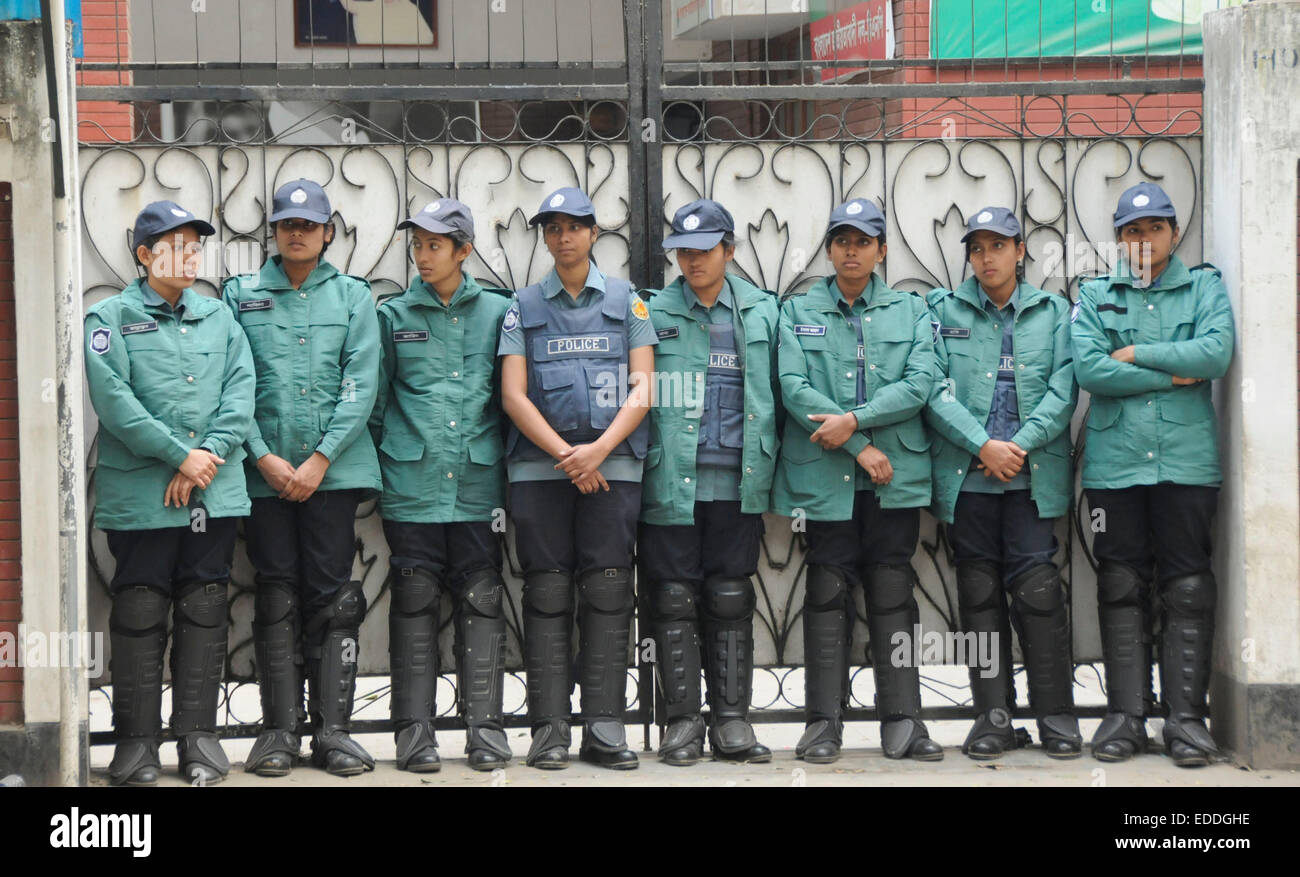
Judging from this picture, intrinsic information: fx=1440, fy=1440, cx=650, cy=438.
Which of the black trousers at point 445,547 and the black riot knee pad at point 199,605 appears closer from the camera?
the black riot knee pad at point 199,605

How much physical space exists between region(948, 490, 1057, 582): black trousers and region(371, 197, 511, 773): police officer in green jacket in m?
1.80

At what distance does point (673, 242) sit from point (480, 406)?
37.5 inches

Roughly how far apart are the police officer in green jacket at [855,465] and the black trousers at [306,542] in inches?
65.3

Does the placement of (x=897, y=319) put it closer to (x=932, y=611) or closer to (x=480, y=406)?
(x=932, y=611)

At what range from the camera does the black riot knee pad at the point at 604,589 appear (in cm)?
537

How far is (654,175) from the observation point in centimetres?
575

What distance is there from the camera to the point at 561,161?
5.77 m

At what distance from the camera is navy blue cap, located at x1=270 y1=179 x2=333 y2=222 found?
527 centimetres

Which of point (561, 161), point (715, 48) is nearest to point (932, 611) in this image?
point (561, 161)

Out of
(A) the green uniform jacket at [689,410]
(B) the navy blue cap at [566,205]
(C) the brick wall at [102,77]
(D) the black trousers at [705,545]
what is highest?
(C) the brick wall at [102,77]

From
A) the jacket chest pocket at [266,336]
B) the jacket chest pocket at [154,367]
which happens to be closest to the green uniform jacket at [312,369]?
the jacket chest pocket at [266,336]

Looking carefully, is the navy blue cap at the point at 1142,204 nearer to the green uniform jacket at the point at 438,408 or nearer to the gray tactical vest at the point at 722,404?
the gray tactical vest at the point at 722,404

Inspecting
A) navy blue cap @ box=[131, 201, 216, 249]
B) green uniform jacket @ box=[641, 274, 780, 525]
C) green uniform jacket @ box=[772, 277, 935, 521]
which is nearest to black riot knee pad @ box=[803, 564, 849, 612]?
green uniform jacket @ box=[772, 277, 935, 521]

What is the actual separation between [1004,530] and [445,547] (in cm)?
216
